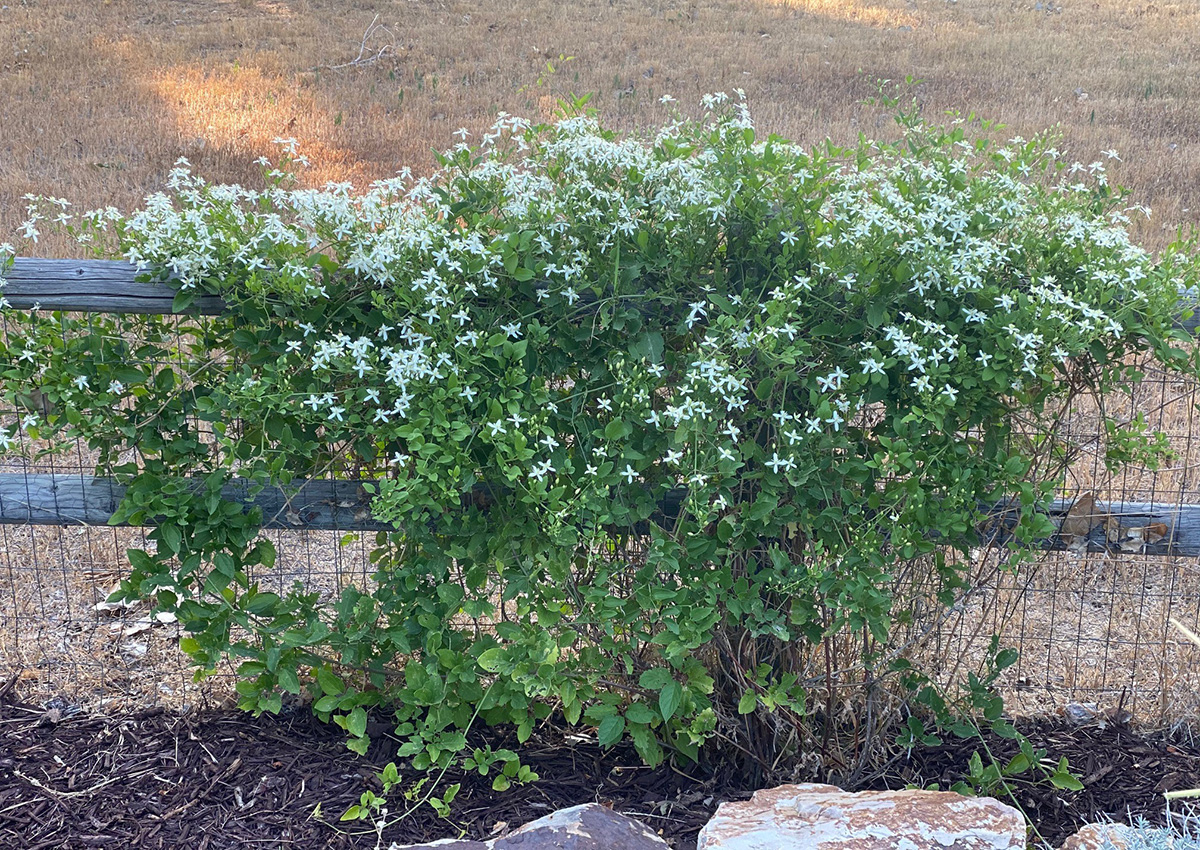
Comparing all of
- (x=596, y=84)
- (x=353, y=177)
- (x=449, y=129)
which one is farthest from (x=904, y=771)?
(x=596, y=84)

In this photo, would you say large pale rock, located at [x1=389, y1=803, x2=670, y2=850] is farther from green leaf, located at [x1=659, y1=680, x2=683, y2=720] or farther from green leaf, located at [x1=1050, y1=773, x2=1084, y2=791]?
green leaf, located at [x1=1050, y1=773, x2=1084, y2=791]

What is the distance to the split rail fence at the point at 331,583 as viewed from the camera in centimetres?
299

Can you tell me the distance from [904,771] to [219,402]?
7.41ft

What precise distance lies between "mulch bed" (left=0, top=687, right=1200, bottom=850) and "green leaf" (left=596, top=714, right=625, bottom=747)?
29cm

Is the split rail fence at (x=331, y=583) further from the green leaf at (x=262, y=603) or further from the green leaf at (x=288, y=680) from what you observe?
the green leaf at (x=288, y=680)

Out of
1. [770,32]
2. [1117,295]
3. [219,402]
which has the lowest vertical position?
[219,402]

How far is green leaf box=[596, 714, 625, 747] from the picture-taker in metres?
2.82

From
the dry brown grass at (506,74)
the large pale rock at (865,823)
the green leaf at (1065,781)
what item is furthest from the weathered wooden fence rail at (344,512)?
the dry brown grass at (506,74)

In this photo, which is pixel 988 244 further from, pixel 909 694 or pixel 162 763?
pixel 162 763

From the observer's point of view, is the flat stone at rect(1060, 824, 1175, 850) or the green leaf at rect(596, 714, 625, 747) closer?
the flat stone at rect(1060, 824, 1175, 850)

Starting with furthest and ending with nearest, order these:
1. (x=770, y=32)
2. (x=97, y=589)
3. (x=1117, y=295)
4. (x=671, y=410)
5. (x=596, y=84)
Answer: (x=770, y=32) < (x=596, y=84) < (x=97, y=589) < (x=1117, y=295) < (x=671, y=410)

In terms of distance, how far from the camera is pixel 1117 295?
2.63 m

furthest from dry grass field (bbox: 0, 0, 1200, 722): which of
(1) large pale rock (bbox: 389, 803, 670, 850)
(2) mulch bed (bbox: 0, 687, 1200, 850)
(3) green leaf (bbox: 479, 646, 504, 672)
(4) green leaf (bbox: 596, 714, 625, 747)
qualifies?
(1) large pale rock (bbox: 389, 803, 670, 850)

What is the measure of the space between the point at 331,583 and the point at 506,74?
10.9m
